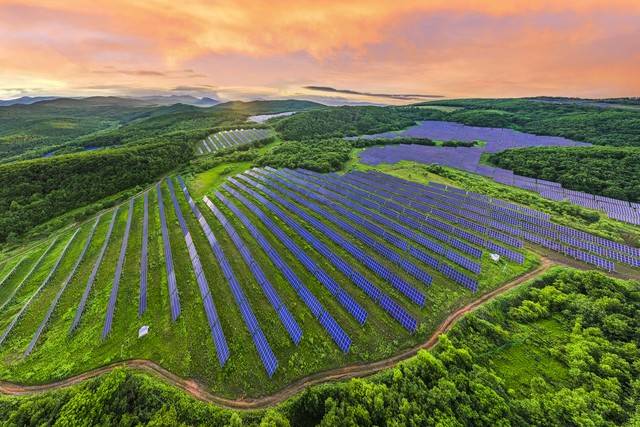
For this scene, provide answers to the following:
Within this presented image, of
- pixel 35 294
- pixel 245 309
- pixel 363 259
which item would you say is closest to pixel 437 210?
pixel 363 259

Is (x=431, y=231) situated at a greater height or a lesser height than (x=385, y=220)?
greater

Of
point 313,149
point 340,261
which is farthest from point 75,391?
point 313,149

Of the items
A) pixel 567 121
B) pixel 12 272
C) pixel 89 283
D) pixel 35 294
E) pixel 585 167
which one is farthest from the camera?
pixel 567 121

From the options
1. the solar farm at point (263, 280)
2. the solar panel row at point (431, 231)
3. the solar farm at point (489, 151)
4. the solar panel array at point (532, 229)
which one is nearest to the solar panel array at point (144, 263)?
the solar farm at point (263, 280)

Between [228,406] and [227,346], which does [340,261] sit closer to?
[227,346]

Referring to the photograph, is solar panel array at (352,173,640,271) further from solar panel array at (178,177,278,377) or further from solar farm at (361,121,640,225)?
solar panel array at (178,177,278,377)

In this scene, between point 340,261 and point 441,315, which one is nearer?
point 441,315

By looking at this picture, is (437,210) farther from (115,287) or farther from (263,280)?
(115,287)

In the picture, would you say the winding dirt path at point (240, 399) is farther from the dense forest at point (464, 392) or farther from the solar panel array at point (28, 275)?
the solar panel array at point (28, 275)
